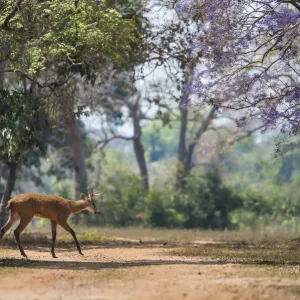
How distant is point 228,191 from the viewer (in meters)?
43.7

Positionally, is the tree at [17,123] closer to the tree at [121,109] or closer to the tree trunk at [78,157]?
the tree trunk at [78,157]

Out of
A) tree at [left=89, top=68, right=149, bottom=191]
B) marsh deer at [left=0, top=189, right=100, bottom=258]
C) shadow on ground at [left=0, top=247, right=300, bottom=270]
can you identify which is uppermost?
tree at [left=89, top=68, right=149, bottom=191]

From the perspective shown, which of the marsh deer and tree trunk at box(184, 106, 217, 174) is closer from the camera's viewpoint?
the marsh deer

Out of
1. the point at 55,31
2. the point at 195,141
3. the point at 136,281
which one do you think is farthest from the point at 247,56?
Result: the point at 195,141

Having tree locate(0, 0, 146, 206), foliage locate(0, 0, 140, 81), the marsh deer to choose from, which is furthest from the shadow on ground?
foliage locate(0, 0, 140, 81)

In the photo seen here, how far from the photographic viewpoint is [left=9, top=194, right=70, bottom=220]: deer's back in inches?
724

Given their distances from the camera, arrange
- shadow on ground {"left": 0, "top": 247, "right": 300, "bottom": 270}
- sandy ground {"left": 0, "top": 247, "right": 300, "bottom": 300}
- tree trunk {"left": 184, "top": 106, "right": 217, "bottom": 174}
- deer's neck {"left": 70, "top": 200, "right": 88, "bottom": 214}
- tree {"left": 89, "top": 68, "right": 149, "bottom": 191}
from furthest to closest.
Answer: tree trunk {"left": 184, "top": 106, "right": 217, "bottom": 174} → tree {"left": 89, "top": 68, "right": 149, "bottom": 191} → deer's neck {"left": 70, "top": 200, "right": 88, "bottom": 214} → shadow on ground {"left": 0, "top": 247, "right": 300, "bottom": 270} → sandy ground {"left": 0, "top": 247, "right": 300, "bottom": 300}

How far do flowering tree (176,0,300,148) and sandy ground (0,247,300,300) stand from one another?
5.05m

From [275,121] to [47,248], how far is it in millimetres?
6948

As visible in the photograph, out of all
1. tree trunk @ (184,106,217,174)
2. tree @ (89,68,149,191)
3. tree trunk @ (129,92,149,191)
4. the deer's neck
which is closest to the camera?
the deer's neck

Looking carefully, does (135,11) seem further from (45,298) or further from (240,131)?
(240,131)

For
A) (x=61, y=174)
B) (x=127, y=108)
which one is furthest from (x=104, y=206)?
(x=127, y=108)

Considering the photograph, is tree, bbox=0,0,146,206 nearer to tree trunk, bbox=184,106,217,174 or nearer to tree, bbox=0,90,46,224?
tree, bbox=0,90,46,224

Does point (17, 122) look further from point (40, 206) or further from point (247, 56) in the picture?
point (247, 56)
